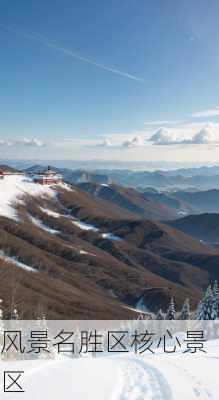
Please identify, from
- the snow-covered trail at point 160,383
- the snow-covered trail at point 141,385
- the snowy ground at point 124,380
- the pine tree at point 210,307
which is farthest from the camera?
the pine tree at point 210,307

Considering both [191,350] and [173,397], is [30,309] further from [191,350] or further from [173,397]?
[173,397]

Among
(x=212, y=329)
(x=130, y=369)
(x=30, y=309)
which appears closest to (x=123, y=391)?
(x=130, y=369)

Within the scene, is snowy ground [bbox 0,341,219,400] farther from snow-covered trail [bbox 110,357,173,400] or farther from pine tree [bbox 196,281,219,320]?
pine tree [bbox 196,281,219,320]

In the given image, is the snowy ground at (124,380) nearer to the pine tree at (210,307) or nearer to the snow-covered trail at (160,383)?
the snow-covered trail at (160,383)

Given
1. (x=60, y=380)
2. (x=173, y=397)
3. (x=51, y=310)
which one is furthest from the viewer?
(x=51, y=310)

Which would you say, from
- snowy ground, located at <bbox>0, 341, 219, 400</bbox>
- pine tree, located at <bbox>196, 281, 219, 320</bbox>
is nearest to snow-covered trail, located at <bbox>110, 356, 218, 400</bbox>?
snowy ground, located at <bbox>0, 341, 219, 400</bbox>

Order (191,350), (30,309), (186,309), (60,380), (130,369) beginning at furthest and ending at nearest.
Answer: (30,309), (186,309), (191,350), (130,369), (60,380)

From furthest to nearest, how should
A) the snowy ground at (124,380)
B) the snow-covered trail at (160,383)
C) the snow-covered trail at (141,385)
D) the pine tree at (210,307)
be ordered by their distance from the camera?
the pine tree at (210,307), the snowy ground at (124,380), the snow-covered trail at (160,383), the snow-covered trail at (141,385)

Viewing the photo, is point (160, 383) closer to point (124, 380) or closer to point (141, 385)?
point (141, 385)

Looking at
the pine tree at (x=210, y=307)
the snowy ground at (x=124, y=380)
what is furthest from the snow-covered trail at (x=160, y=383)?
the pine tree at (x=210, y=307)
